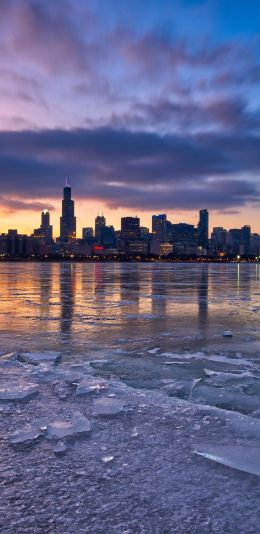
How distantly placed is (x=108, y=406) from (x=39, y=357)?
114 inches

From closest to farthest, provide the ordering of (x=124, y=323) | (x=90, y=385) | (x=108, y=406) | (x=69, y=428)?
(x=69, y=428) < (x=108, y=406) < (x=90, y=385) < (x=124, y=323)

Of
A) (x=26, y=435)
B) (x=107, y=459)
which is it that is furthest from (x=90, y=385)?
(x=107, y=459)

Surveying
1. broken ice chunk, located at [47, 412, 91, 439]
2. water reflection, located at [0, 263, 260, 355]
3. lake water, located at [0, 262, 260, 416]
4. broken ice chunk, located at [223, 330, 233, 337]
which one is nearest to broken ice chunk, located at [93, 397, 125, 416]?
broken ice chunk, located at [47, 412, 91, 439]

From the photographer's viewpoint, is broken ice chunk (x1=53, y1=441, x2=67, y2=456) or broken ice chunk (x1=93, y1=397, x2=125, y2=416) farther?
broken ice chunk (x1=93, y1=397, x2=125, y2=416)

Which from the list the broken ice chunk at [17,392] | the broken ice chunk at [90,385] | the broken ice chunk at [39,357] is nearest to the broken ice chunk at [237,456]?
the broken ice chunk at [90,385]

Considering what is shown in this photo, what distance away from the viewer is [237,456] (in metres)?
3.58

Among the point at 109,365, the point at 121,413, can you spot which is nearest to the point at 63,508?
the point at 121,413

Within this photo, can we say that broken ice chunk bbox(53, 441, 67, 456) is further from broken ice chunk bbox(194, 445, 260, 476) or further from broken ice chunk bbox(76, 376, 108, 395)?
broken ice chunk bbox(76, 376, 108, 395)

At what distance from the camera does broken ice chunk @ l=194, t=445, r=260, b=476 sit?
3395 mm

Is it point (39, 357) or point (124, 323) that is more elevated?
point (39, 357)

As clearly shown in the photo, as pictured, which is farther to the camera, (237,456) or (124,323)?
(124,323)

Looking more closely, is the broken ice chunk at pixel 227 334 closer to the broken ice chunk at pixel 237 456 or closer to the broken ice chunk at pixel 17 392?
the broken ice chunk at pixel 17 392

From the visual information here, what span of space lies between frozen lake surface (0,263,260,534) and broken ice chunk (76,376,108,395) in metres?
0.01

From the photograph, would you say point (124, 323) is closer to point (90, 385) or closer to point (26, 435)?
point (90, 385)
